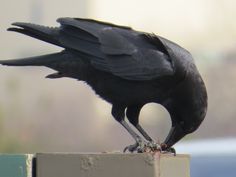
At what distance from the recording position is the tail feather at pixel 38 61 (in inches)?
119

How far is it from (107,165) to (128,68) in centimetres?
58

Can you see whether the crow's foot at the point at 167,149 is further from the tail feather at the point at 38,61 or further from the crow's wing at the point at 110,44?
the tail feather at the point at 38,61

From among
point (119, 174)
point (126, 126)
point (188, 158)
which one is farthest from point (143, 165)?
point (126, 126)

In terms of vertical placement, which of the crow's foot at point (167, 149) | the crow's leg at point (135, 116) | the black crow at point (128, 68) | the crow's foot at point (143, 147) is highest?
the black crow at point (128, 68)

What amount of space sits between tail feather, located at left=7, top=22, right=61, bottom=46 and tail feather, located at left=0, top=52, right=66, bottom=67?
0.05m

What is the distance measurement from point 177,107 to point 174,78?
0.16m

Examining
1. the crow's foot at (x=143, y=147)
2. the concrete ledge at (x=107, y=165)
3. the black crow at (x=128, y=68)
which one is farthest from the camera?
the black crow at (x=128, y=68)

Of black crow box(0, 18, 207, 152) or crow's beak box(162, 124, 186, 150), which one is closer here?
black crow box(0, 18, 207, 152)

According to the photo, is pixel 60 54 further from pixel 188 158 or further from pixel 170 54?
pixel 188 158

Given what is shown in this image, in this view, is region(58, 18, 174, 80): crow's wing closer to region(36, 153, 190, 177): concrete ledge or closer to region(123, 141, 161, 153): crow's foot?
region(123, 141, 161, 153): crow's foot

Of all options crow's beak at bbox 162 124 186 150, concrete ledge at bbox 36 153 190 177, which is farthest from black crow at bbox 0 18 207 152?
concrete ledge at bbox 36 153 190 177

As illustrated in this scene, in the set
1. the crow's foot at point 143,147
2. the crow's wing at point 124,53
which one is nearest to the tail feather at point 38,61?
the crow's wing at point 124,53

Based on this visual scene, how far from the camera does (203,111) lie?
9.82 feet

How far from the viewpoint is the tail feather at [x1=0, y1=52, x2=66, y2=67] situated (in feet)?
9.94
